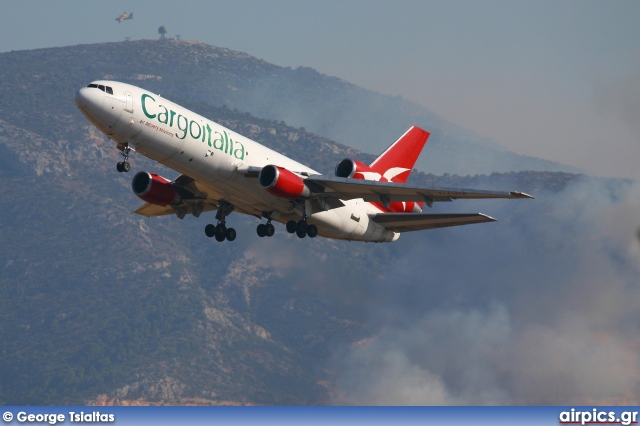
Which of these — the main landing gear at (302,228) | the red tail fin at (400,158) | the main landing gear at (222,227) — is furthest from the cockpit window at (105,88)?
the red tail fin at (400,158)

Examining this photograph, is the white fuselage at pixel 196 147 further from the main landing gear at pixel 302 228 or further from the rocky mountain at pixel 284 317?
the rocky mountain at pixel 284 317

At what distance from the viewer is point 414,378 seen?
12181 centimetres

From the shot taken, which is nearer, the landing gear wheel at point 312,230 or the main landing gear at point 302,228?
the main landing gear at point 302,228

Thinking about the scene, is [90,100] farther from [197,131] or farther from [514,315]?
[514,315]

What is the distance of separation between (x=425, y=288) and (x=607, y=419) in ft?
252

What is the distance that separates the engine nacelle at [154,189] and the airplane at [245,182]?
0.05 m

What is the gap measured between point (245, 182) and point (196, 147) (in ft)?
11.6

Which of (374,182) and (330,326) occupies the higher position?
(330,326)

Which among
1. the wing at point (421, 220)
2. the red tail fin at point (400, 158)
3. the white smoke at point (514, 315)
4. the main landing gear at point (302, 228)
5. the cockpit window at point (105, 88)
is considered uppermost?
the white smoke at point (514, 315)

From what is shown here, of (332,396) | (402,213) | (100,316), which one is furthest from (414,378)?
(100,316)

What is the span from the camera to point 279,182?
55.9 metres

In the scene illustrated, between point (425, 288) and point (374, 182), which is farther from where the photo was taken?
point (425, 288)

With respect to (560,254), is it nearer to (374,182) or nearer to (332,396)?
(332,396)

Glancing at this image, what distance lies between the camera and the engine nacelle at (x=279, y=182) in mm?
55875
